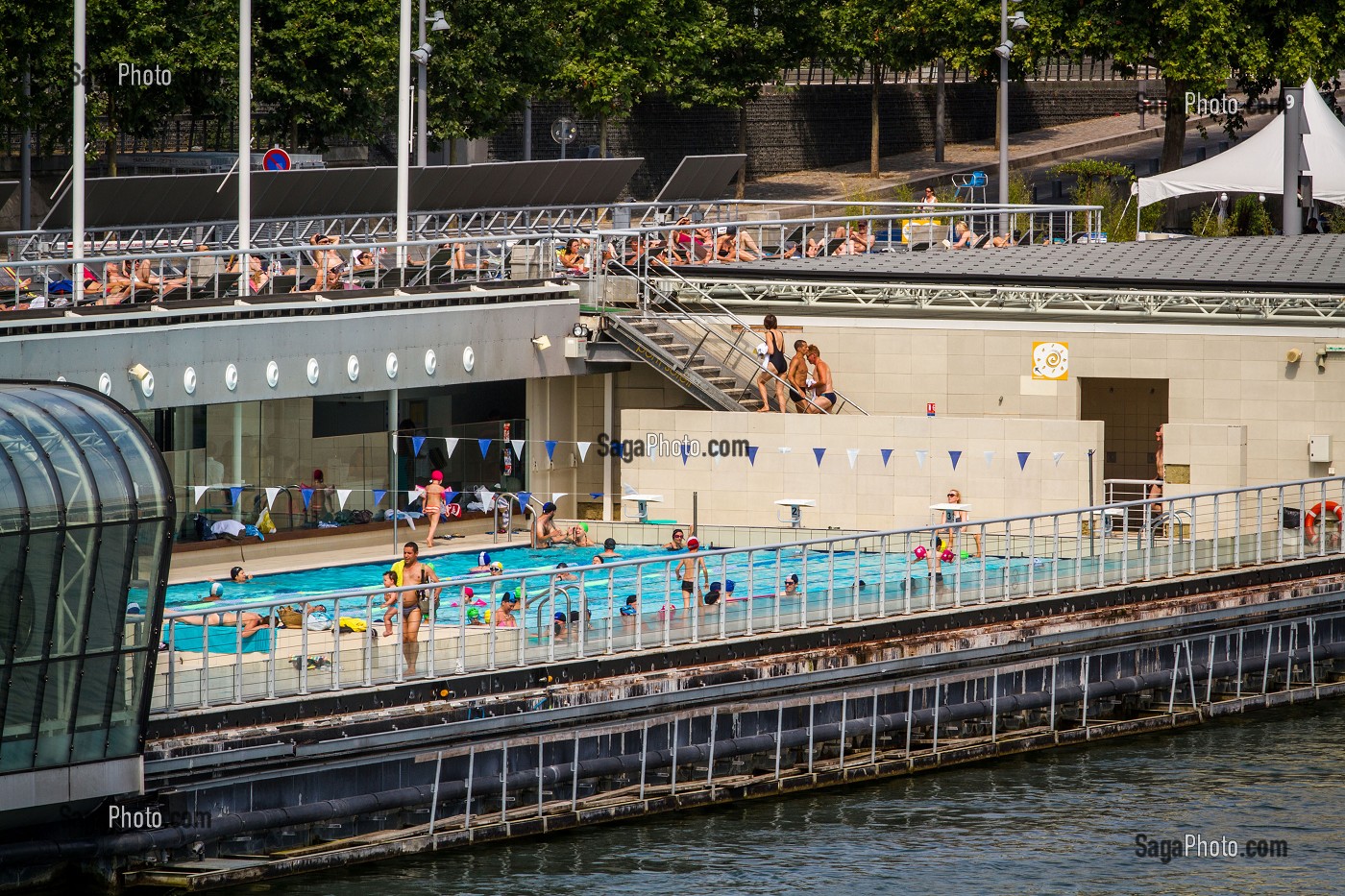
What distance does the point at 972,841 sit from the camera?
75.8ft

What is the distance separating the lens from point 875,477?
32938 millimetres

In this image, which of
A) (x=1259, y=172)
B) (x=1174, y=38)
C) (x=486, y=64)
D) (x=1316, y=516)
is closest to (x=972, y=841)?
(x=1316, y=516)

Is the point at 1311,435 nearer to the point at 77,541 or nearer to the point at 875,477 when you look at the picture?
the point at 875,477

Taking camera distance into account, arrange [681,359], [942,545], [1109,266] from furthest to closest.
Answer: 1. [1109,266]
2. [681,359]
3. [942,545]

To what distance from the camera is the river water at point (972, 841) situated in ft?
71.3

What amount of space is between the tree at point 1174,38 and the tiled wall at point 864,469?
28266mm

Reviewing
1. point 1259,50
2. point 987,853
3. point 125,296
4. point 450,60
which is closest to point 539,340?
point 125,296

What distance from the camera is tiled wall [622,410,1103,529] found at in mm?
32125

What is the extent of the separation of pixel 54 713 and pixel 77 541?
1.54 meters

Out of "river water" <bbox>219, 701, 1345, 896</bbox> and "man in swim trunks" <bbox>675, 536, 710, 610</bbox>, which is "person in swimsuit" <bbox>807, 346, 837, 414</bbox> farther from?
"man in swim trunks" <bbox>675, 536, 710, 610</bbox>

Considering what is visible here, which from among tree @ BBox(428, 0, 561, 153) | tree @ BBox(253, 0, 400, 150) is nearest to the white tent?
tree @ BBox(428, 0, 561, 153)

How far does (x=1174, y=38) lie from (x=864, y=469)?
97.2ft

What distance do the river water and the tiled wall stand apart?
20.8ft

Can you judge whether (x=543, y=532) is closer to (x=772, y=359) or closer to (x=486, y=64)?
(x=772, y=359)
